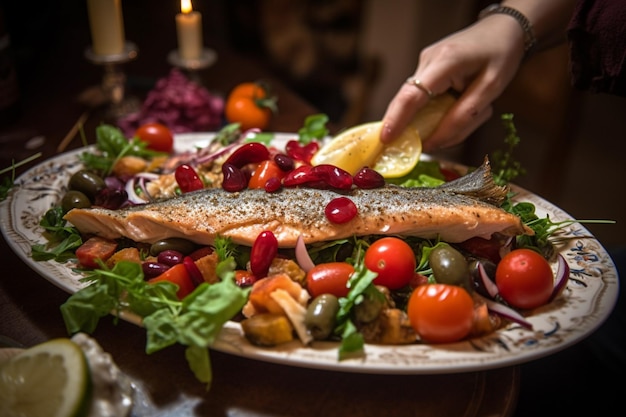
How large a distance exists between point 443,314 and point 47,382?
93 cm

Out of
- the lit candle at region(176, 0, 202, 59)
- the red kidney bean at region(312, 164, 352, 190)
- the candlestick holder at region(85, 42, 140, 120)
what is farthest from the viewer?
the lit candle at region(176, 0, 202, 59)

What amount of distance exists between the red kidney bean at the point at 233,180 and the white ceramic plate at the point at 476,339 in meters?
0.55

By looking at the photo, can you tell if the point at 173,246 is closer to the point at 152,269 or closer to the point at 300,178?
the point at 152,269

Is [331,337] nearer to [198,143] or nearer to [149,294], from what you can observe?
[149,294]

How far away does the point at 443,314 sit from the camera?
1482 mm

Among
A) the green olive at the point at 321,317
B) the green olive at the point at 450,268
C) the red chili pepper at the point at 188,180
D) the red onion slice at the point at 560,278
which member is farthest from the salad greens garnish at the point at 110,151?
the red onion slice at the point at 560,278

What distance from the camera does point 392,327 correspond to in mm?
1521

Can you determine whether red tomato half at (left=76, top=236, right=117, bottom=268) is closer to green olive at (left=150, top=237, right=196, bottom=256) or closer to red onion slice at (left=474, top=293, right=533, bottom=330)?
green olive at (left=150, top=237, right=196, bottom=256)

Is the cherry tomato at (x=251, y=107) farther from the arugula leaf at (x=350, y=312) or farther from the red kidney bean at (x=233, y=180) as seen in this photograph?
the arugula leaf at (x=350, y=312)

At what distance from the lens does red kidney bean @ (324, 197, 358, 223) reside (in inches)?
70.2

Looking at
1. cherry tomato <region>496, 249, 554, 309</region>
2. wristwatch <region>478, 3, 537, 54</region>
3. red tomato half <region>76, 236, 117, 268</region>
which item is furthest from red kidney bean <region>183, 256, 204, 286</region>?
wristwatch <region>478, 3, 537, 54</region>

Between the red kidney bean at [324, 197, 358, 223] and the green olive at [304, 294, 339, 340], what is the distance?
0.33m

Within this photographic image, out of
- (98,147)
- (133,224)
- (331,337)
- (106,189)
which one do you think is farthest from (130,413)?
(98,147)

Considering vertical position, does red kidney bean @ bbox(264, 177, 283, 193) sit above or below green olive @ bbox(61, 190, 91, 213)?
above
